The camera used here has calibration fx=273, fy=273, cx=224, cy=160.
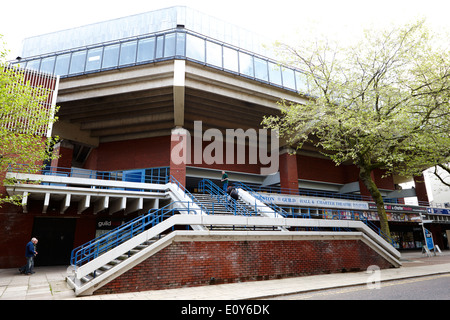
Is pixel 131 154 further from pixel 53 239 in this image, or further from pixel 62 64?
pixel 53 239

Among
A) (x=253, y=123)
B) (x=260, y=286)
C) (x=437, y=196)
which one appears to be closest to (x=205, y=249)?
(x=260, y=286)

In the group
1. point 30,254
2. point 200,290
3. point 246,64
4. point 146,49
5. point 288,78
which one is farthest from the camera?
point 288,78

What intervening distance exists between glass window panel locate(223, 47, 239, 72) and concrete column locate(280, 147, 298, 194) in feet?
30.7

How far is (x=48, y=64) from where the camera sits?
21.2 meters

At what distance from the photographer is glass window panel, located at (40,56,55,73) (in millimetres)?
20953

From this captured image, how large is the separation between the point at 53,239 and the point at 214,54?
648 inches

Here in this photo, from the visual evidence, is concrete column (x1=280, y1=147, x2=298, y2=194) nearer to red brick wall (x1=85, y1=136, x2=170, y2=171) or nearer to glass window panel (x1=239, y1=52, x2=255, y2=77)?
glass window panel (x1=239, y1=52, x2=255, y2=77)

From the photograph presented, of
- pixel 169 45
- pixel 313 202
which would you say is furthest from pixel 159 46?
pixel 313 202


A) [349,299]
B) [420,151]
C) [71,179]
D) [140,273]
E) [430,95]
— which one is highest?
[430,95]

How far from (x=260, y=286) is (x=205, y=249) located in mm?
2166

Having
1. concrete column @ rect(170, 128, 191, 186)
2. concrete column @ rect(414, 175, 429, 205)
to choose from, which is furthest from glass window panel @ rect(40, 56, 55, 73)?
concrete column @ rect(414, 175, 429, 205)
